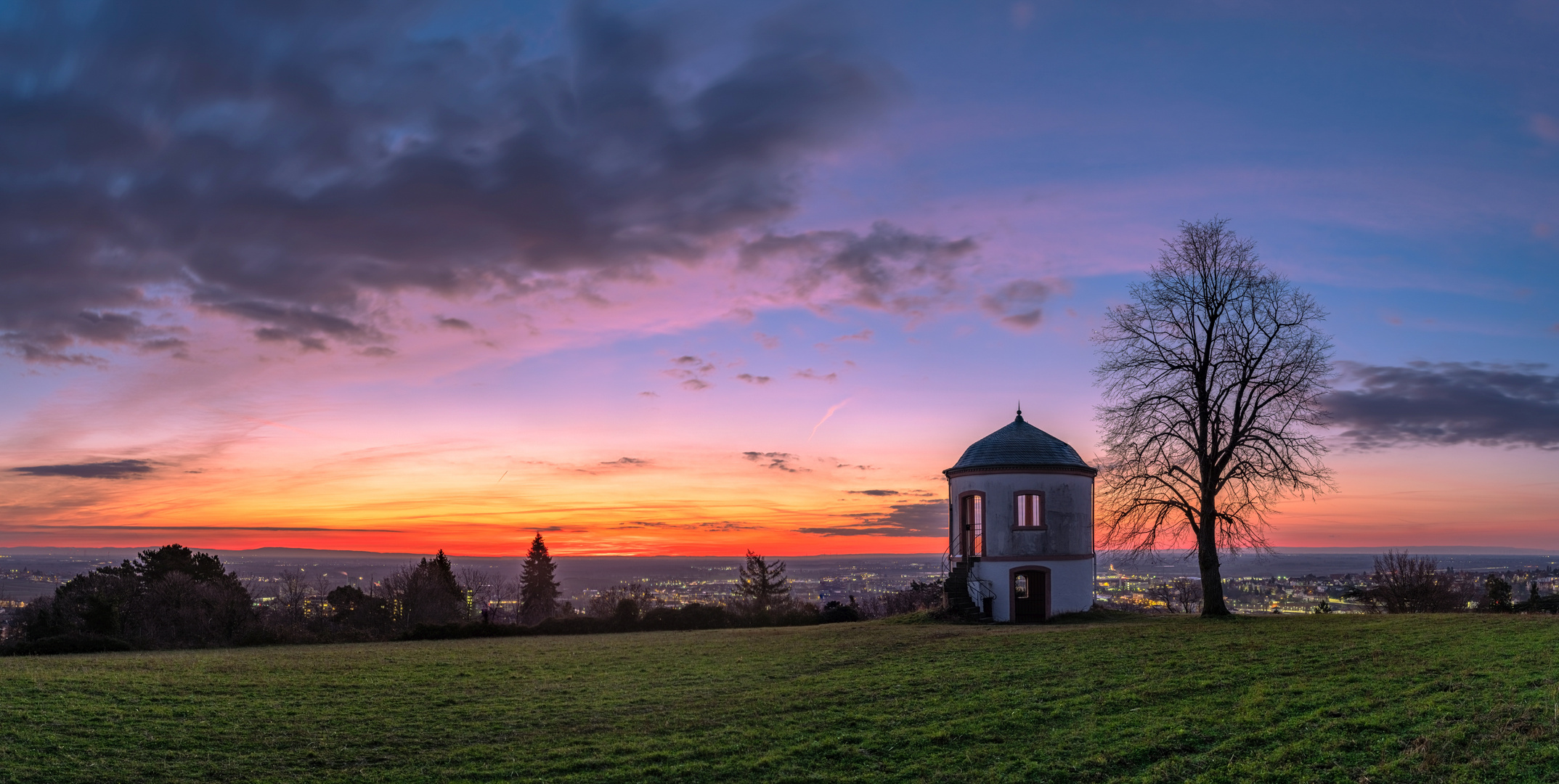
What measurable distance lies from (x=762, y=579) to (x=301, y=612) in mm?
40487

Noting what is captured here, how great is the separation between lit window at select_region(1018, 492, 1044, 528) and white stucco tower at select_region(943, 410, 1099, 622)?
5cm

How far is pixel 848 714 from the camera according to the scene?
12.5m

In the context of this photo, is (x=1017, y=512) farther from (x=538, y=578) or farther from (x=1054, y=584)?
(x=538, y=578)

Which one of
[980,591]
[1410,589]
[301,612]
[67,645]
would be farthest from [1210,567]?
[301,612]

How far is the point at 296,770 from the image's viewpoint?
33.3 ft

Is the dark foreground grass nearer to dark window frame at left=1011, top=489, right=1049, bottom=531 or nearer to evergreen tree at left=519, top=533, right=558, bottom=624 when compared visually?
dark window frame at left=1011, top=489, right=1049, bottom=531

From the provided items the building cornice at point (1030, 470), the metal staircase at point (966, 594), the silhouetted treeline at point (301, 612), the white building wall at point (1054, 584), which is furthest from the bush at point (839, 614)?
the building cornice at point (1030, 470)

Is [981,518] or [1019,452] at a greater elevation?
[1019,452]

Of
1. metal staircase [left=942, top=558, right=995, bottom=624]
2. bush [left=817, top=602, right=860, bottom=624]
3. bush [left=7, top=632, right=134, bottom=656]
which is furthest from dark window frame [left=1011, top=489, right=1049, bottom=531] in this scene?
bush [left=7, top=632, right=134, bottom=656]

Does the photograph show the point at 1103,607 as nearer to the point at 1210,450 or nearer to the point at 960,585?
the point at 960,585

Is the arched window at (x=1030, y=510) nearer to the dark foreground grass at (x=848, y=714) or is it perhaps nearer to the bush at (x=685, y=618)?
the dark foreground grass at (x=848, y=714)

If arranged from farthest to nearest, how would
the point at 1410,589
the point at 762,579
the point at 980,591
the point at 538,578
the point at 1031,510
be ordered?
1. the point at 538,578
2. the point at 762,579
3. the point at 1410,589
4. the point at 1031,510
5. the point at 980,591

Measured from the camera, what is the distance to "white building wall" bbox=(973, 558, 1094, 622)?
3088cm

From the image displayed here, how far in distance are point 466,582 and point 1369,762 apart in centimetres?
7525
